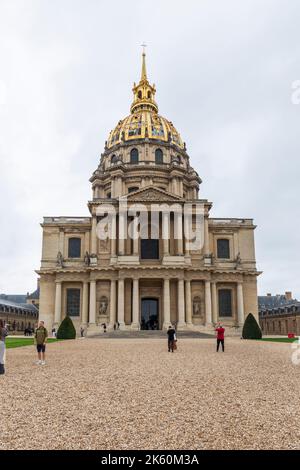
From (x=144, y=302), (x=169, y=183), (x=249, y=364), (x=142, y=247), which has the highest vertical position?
(x=169, y=183)

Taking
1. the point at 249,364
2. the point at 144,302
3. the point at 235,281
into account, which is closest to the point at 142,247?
the point at 144,302

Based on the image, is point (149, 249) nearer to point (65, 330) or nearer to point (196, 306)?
point (196, 306)

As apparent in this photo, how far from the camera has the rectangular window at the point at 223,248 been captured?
165 ft

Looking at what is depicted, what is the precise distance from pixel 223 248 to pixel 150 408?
44337mm

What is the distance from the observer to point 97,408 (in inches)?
288

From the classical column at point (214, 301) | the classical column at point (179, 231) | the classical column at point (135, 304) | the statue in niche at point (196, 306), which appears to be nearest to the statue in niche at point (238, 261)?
the classical column at point (214, 301)

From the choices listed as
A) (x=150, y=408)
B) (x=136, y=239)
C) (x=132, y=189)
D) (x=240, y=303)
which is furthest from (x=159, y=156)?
(x=150, y=408)

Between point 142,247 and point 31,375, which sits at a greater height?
point 142,247

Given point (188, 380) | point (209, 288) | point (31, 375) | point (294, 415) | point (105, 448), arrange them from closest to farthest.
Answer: point (105, 448), point (294, 415), point (188, 380), point (31, 375), point (209, 288)

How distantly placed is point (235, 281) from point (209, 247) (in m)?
5.25

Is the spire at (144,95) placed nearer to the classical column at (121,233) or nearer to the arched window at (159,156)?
the arched window at (159,156)

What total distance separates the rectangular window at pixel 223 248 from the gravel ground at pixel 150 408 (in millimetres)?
37636

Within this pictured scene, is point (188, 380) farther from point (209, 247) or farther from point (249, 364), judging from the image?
point (209, 247)

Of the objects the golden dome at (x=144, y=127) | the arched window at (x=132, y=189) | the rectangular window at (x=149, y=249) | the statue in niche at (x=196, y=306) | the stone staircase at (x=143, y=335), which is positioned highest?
the golden dome at (x=144, y=127)
